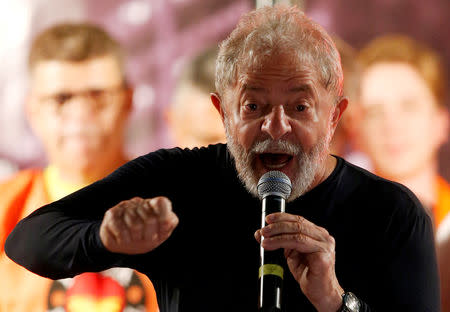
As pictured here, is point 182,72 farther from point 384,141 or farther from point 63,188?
point 384,141

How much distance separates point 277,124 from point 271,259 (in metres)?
0.40

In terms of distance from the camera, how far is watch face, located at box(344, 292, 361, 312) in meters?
1.55

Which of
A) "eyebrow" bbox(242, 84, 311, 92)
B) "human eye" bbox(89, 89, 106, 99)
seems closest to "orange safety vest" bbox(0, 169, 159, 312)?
"human eye" bbox(89, 89, 106, 99)

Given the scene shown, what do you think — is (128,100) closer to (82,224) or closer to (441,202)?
(441,202)

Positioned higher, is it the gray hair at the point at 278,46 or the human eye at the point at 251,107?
the gray hair at the point at 278,46

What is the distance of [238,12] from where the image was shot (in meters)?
3.55

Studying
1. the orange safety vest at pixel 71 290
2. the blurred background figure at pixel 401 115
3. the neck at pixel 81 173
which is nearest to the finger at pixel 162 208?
the orange safety vest at pixel 71 290

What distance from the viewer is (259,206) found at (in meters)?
1.85

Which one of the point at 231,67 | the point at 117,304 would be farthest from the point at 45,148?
the point at 231,67

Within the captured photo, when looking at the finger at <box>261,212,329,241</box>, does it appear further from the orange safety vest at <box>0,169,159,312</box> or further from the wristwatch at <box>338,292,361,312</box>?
the orange safety vest at <box>0,169,159,312</box>

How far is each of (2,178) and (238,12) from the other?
146cm

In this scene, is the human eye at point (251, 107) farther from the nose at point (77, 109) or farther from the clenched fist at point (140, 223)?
the nose at point (77, 109)

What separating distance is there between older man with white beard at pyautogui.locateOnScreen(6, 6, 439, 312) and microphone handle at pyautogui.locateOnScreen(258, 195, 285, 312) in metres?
0.23

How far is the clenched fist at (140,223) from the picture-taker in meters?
1.33
